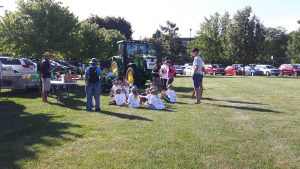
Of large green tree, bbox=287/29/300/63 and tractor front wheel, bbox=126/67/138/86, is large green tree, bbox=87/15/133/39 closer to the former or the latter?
large green tree, bbox=287/29/300/63

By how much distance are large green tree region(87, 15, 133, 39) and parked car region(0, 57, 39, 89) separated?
5563 centimetres

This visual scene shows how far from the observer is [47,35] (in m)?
28.4

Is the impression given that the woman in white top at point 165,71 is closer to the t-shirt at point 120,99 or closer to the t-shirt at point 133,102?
the t-shirt at point 120,99

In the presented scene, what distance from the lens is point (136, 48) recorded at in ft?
78.8

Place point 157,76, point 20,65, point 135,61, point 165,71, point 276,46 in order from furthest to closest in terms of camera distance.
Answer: point 276,46
point 135,61
point 157,76
point 20,65
point 165,71

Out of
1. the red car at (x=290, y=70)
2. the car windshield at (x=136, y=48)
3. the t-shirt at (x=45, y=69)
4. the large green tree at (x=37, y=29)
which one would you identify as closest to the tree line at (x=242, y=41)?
the red car at (x=290, y=70)

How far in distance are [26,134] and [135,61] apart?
47.1 feet

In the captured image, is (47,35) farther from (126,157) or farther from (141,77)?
(126,157)

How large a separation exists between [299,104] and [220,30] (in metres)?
64.6

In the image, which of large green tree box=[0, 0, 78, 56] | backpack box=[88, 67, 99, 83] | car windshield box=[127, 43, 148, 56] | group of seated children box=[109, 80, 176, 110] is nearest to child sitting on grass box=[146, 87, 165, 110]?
group of seated children box=[109, 80, 176, 110]

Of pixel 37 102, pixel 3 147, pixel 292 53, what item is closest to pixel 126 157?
pixel 3 147

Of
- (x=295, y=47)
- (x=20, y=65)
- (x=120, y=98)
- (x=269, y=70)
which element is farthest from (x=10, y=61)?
(x=295, y=47)

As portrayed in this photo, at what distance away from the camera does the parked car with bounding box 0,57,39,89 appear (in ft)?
59.3

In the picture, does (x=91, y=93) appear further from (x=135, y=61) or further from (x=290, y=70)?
(x=290, y=70)
